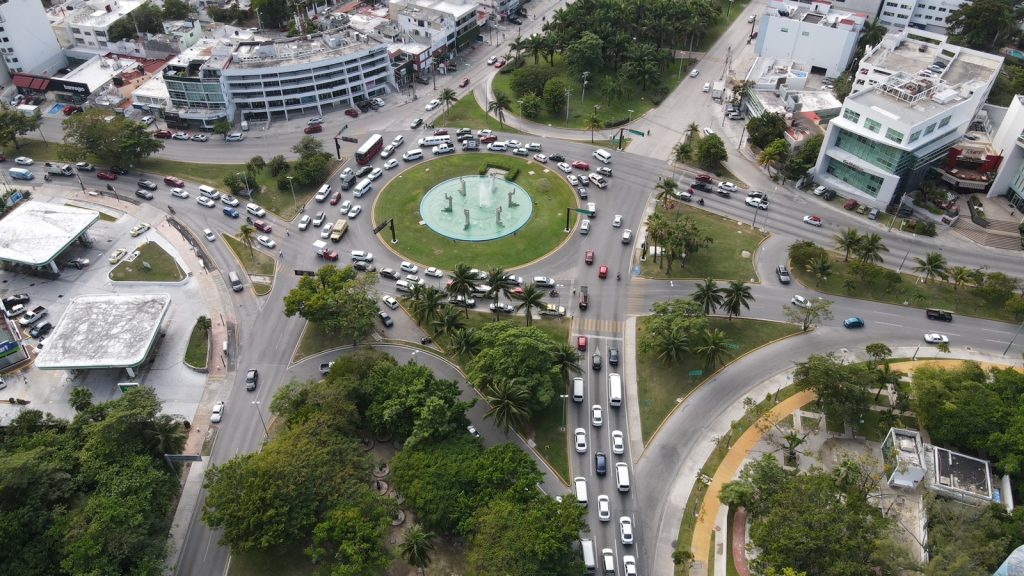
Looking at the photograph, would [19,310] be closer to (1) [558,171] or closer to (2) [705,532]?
(1) [558,171]

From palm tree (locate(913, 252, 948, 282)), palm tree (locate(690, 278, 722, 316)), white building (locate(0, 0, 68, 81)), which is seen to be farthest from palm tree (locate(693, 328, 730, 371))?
white building (locate(0, 0, 68, 81))

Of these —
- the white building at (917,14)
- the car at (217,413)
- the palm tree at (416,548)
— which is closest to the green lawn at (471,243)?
the car at (217,413)

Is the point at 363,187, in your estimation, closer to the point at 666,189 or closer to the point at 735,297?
the point at 666,189

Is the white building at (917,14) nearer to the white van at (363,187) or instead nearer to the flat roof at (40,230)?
the white van at (363,187)

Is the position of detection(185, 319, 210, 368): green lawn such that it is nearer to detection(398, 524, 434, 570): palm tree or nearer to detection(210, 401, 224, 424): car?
detection(210, 401, 224, 424): car

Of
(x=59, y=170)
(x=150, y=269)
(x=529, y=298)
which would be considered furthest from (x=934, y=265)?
(x=59, y=170)
